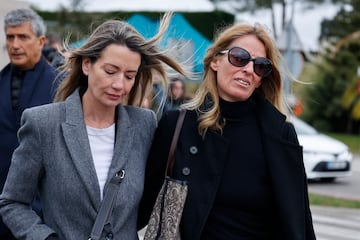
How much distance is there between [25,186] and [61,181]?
0.53 feet

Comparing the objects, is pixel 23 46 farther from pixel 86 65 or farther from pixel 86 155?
pixel 86 155

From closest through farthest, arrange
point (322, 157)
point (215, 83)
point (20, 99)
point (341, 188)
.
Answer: point (215, 83) → point (20, 99) → point (322, 157) → point (341, 188)

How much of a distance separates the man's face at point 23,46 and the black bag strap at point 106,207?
61.4 inches

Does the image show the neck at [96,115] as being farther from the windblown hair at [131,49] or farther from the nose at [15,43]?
the nose at [15,43]

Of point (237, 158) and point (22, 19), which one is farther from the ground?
point (22, 19)

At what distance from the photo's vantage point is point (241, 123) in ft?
9.62

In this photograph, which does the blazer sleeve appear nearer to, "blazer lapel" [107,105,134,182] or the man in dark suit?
"blazer lapel" [107,105,134,182]

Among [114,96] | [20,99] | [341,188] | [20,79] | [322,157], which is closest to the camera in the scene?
[114,96]

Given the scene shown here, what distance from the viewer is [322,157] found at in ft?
46.2

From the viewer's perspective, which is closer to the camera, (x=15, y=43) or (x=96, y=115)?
(x=96, y=115)

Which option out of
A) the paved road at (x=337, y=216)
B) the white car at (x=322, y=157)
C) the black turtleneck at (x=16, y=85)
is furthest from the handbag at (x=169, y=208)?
the white car at (x=322, y=157)

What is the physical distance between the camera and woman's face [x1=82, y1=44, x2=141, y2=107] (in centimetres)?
273

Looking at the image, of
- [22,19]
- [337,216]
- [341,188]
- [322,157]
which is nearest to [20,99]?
[22,19]

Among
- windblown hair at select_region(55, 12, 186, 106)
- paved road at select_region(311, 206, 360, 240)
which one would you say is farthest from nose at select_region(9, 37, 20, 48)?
paved road at select_region(311, 206, 360, 240)
